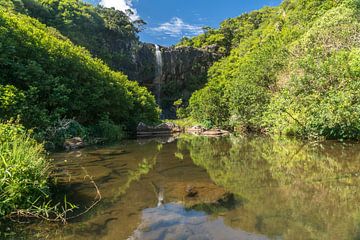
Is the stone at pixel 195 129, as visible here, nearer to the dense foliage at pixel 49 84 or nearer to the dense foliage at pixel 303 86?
the dense foliage at pixel 303 86

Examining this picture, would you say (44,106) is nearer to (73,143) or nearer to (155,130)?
(73,143)

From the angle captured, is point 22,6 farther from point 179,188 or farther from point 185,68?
point 179,188

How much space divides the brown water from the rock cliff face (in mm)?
39704

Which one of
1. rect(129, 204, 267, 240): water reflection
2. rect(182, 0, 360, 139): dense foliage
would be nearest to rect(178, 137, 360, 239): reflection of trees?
rect(129, 204, 267, 240): water reflection

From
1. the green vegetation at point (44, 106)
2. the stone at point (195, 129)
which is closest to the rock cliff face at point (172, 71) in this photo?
the green vegetation at point (44, 106)

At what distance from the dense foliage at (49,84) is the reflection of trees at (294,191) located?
7.56 meters

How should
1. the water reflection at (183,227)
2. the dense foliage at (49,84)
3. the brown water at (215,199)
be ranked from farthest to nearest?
the dense foliage at (49,84) < the brown water at (215,199) < the water reflection at (183,227)

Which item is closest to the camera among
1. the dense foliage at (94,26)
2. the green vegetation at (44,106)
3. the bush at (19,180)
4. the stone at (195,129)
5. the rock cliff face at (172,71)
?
the bush at (19,180)

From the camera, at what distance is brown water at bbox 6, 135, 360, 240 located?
16.6 feet

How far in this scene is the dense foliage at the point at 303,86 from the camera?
17.0 m

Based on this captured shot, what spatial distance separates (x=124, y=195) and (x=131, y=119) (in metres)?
21.2

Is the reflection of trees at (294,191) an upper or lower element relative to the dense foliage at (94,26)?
lower

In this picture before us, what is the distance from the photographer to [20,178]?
5.64m

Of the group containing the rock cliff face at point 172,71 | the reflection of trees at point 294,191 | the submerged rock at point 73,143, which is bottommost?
the submerged rock at point 73,143
